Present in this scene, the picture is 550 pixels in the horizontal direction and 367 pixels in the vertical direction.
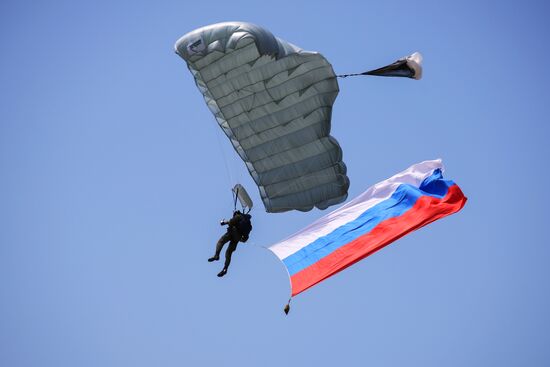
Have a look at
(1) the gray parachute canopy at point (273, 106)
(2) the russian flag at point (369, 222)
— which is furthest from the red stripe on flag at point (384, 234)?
(1) the gray parachute canopy at point (273, 106)

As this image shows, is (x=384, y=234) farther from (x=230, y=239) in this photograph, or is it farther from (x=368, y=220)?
(x=230, y=239)

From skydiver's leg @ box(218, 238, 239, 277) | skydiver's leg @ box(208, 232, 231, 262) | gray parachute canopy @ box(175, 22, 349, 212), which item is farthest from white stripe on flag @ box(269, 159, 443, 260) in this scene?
skydiver's leg @ box(208, 232, 231, 262)

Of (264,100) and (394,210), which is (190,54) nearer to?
(264,100)

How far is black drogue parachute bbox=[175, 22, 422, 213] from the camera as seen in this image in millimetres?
15734

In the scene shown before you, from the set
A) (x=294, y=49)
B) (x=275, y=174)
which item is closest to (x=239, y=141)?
(x=275, y=174)

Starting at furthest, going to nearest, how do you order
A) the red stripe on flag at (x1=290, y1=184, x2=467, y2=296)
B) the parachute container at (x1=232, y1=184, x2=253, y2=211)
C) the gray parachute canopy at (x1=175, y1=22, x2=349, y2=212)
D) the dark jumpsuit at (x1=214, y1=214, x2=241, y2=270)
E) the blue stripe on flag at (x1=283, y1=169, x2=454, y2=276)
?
the parachute container at (x1=232, y1=184, x2=253, y2=211), the dark jumpsuit at (x1=214, y1=214, x2=241, y2=270), the blue stripe on flag at (x1=283, y1=169, x2=454, y2=276), the gray parachute canopy at (x1=175, y1=22, x2=349, y2=212), the red stripe on flag at (x1=290, y1=184, x2=467, y2=296)

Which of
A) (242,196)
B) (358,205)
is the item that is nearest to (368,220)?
(358,205)

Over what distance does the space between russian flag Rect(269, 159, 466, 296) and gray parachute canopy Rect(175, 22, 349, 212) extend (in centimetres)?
71

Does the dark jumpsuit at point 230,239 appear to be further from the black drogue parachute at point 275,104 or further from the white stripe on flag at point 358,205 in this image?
the black drogue parachute at point 275,104

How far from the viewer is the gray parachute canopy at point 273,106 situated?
15.7 meters

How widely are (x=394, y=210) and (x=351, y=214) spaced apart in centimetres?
82

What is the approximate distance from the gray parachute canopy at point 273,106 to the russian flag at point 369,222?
71cm

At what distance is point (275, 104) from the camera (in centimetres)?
1691

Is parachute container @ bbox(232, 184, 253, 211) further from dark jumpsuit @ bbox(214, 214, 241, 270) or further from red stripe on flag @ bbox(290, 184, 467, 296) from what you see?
red stripe on flag @ bbox(290, 184, 467, 296)
